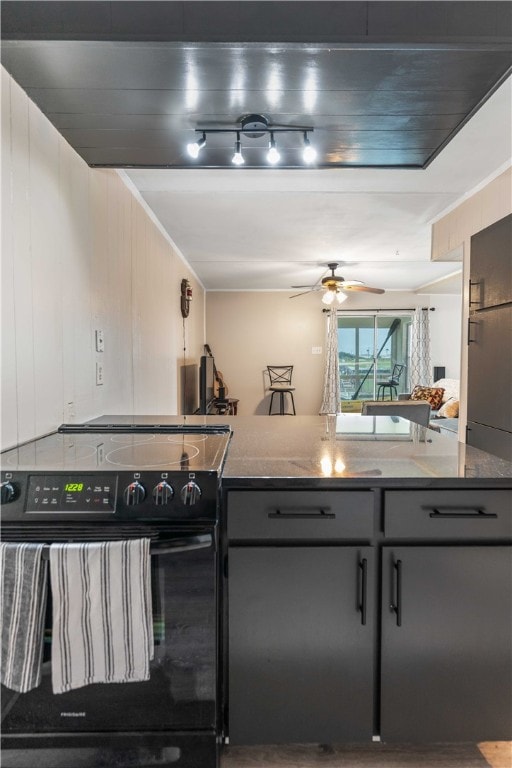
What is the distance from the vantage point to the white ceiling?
2260 millimetres

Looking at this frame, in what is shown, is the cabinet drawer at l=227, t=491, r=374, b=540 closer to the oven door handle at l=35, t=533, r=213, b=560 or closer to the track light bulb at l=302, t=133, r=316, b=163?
the oven door handle at l=35, t=533, r=213, b=560

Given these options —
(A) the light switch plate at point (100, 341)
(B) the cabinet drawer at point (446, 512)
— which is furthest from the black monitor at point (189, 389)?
(B) the cabinet drawer at point (446, 512)

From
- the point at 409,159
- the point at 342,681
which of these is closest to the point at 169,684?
the point at 342,681

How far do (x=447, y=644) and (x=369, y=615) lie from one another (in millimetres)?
252

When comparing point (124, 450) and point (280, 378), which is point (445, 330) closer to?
point (280, 378)

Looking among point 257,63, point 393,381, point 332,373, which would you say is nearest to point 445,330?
point 393,381

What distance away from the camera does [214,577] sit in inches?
42.8

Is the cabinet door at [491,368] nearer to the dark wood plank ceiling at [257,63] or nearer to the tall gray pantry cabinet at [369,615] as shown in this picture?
the dark wood plank ceiling at [257,63]

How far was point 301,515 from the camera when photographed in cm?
114

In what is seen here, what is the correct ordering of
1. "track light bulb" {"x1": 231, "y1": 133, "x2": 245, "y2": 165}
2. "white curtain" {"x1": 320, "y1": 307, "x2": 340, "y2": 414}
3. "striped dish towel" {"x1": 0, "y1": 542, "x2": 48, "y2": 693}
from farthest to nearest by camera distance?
1. "white curtain" {"x1": 320, "y1": 307, "x2": 340, "y2": 414}
2. "track light bulb" {"x1": 231, "y1": 133, "x2": 245, "y2": 165}
3. "striped dish towel" {"x1": 0, "y1": 542, "x2": 48, "y2": 693}

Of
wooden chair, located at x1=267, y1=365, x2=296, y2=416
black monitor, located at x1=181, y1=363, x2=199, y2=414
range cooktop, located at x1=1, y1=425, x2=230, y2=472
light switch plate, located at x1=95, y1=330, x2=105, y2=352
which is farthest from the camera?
wooden chair, located at x1=267, y1=365, x2=296, y2=416

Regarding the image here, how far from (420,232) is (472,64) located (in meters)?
2.47

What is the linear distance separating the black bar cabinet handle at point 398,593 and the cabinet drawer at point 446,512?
89mm

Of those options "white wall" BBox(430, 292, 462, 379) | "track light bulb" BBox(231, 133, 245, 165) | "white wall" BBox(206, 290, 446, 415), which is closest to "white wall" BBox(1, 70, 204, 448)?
"track light bulb" BBox(231, 133, 245, 165)
